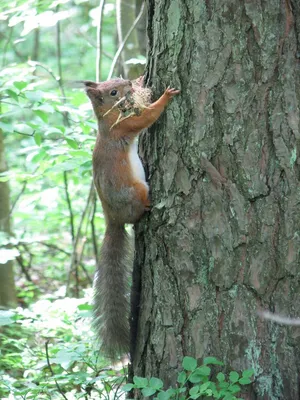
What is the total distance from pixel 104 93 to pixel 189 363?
1225mm

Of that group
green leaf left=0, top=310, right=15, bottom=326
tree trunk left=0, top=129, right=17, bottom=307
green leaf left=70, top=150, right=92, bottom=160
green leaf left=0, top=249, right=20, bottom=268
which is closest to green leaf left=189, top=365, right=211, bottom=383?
green leaf left=0, top=310, right=15, bottom=326

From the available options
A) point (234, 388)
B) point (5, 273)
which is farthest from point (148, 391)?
point (5, 273)

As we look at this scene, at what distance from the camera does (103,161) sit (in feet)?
8.52

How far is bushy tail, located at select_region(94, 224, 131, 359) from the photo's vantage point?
253cm

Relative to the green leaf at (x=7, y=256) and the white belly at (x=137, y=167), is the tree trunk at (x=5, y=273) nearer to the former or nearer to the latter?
the green leaf at (x=7, y=256)

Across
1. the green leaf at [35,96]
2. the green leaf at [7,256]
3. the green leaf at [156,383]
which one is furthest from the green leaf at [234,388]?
the green leaf at [35,96]

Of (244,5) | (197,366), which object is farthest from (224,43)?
(197,366)

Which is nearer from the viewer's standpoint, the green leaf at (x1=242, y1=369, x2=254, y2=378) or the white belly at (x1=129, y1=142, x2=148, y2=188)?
the green leaf at (x1=242, y1=369, x2=254, y2=378)

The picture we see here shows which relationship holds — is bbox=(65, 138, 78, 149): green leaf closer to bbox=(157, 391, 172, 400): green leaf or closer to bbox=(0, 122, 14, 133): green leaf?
bbox=(0, 122, 14, 133): green leaf

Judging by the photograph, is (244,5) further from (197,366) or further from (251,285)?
(197,366)

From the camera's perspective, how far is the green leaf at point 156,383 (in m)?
2.10

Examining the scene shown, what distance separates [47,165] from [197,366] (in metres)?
1.68

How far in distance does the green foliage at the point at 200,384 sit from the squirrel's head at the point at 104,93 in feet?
3.79

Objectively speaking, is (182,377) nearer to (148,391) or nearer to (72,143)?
(148,391)
